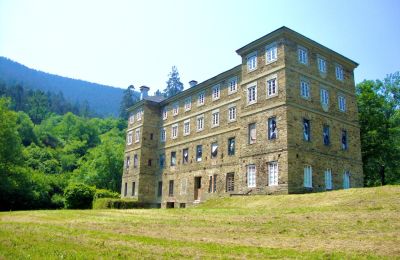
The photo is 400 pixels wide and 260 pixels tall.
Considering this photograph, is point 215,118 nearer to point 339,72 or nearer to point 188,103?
point 188,103

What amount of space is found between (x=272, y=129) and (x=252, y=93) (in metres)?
3.96

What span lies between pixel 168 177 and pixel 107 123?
75.1 m

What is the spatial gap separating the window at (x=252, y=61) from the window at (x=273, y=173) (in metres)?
8.30

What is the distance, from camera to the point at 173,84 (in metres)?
97.2

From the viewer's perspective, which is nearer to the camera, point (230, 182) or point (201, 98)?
point (230, 182)

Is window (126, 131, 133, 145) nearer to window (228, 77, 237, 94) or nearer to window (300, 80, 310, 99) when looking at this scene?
window (228, 77, 237, 94)

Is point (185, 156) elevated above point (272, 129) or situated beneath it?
situated beneath

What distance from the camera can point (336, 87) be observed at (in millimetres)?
31219

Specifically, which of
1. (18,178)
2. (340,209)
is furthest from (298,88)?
(18,178)

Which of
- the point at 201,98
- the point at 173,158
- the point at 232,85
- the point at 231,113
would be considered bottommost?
the point at 173,158

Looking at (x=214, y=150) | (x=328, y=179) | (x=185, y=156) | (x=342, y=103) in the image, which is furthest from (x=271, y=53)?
(x=185, y=156)

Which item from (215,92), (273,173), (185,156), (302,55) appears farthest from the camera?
(185,156)

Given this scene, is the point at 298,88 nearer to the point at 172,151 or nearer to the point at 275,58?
the point at 275,58

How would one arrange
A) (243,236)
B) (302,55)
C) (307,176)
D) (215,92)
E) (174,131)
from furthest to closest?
(174,131)
(215,92)
(302,55)
(307,176)
(243,236)
